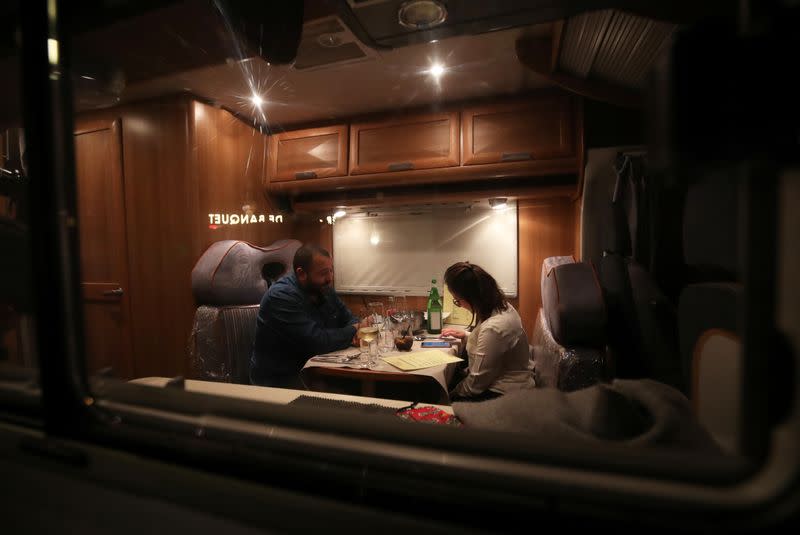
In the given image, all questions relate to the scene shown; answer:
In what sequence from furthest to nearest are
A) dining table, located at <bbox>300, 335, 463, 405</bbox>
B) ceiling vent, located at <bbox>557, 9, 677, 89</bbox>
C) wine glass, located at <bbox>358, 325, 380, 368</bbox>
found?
wine glass, located at <bbox>358, 325, 380, 368</bbox> < dining table, located at <bbox>300, 335, 463, 405</bbox> < ceiling vent, located at <bbox>557, 9, 677, 89</bbox>

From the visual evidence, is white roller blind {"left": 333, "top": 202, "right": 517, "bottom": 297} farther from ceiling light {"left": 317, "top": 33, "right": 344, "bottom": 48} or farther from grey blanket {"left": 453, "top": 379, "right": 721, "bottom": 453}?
grey blanket {"left": 453, "top": 379, "right": 721, "bottom": 453}

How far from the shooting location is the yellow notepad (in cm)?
176

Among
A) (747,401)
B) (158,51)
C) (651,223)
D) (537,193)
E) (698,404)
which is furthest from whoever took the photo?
(537,193)

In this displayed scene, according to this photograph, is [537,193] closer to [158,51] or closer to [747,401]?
[158,51]

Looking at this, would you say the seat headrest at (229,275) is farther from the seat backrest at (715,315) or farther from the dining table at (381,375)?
the seat backrest at (715,315)

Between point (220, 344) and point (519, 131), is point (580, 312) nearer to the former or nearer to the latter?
point (519, 131)

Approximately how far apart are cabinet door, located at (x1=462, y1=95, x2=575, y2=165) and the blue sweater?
4.39ft

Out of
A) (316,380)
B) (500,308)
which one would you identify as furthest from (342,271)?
(500,308)

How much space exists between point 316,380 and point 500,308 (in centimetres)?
102

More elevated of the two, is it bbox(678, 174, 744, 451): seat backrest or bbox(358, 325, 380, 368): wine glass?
bbox(678, 174, 744, 451): seat backrest

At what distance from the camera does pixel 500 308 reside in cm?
188

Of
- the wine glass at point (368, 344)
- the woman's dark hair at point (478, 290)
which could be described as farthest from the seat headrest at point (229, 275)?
the woman's dark hair at point (478, 290)

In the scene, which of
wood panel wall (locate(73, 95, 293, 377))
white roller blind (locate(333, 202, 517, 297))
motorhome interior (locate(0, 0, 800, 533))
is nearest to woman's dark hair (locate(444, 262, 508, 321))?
motorhome interior (locate(0, 0, 800, 533))

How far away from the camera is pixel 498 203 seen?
269 centimetres
